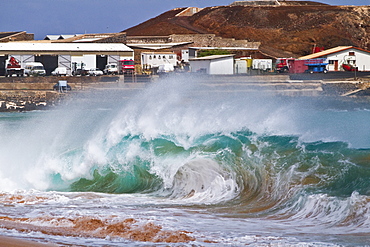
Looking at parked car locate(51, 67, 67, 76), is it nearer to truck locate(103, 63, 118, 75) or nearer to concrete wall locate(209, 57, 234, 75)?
truck locate(103, 63, 118, 75)

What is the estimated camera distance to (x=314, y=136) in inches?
474

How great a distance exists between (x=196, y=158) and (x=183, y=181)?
65cm

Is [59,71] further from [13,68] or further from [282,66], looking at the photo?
[282,66]

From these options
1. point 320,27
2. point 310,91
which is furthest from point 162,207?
point 320,27

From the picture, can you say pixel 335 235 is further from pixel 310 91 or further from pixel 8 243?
pixel 310 91

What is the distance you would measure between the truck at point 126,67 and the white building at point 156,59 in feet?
16.4

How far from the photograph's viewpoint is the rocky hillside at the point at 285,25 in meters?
72.6

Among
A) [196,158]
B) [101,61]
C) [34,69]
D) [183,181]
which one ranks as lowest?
[183,181]

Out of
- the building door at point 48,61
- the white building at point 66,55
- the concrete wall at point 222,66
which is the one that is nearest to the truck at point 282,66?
the concrete wall at point 222,66

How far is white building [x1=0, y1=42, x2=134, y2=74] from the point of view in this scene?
46281 mm

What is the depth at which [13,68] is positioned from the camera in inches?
1762

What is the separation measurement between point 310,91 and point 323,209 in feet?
112

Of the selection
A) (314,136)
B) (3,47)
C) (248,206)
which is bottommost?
(248,206)

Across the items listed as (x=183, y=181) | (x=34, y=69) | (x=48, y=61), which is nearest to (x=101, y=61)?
(x=48, y=61)
